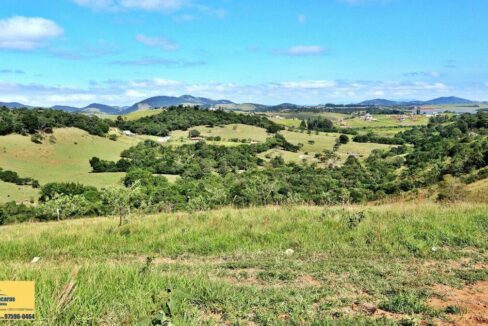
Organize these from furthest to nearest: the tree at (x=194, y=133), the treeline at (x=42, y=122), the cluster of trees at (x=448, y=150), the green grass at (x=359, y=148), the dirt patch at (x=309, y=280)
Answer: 1. the tree at (x=194, y=133)
2. the green grass at (x=359, y=148)
3. the treeline at (x=42, y=122)
4. the cluster of trees at (x=448, y=150)
5. the dirt patch at (x=309, y=280)

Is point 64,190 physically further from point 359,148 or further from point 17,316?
point 359,148

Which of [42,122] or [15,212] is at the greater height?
[42,122]

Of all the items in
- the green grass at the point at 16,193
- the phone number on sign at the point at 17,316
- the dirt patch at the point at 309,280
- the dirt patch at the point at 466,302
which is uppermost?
the phone number on sign at the point at 17,316

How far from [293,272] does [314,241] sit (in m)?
2.12

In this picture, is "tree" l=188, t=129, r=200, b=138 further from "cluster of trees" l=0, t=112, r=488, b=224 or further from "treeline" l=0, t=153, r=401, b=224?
"treeline" l=0, t=153, r=401, b=224

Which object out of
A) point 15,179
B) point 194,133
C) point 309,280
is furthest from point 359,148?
point 309,280

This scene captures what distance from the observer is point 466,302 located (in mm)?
5051

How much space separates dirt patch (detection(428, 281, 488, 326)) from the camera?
4.52m

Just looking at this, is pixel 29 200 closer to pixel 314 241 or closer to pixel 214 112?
pixel 314 241

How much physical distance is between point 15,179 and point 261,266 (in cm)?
9956

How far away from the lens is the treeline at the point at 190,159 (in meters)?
115

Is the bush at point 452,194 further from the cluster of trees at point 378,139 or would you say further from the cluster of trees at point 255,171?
the cluster of trees at point 378,139

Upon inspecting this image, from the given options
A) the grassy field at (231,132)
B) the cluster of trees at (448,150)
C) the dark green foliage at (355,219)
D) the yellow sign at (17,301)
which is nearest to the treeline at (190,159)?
the grassy field at (231,132)

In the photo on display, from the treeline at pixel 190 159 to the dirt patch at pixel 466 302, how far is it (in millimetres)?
106236
